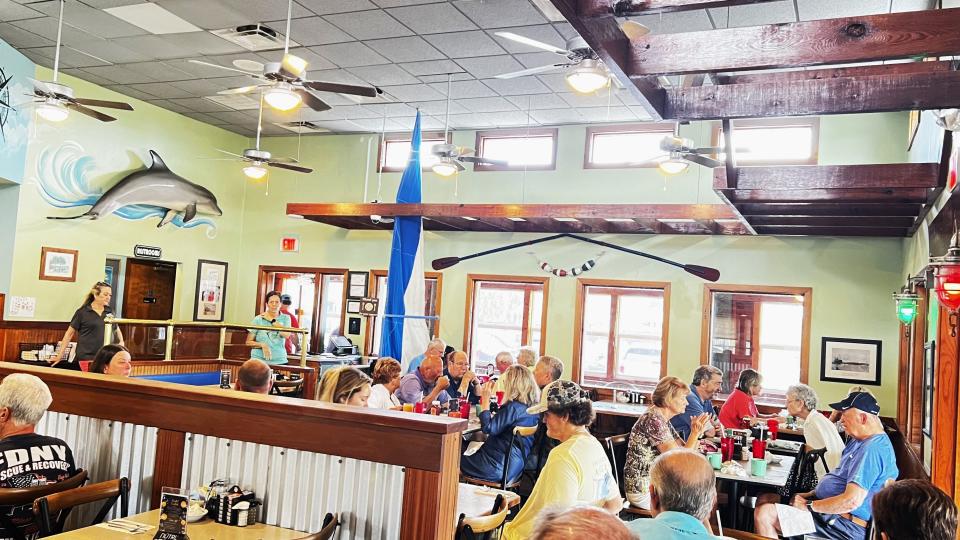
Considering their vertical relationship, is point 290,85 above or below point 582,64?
below

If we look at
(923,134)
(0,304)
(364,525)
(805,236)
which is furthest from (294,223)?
(364,525)

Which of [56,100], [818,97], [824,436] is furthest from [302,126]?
[818,97]

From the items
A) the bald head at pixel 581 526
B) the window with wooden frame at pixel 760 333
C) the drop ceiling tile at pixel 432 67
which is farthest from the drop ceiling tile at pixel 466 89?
the bald head at pixel 581 526

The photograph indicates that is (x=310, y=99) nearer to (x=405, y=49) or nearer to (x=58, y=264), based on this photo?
(x=405, y=49)

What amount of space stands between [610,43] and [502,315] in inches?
310

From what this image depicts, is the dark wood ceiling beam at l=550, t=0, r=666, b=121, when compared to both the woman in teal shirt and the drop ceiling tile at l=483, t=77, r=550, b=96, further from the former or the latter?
the woman in teal shirt

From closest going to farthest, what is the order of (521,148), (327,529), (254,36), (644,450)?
(327,529)
(644,450)
(254,36)
(521,148)

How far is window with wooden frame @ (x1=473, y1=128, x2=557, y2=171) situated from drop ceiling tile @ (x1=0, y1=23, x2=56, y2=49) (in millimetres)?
5535

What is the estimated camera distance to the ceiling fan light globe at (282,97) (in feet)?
19.1

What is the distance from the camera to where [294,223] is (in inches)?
486

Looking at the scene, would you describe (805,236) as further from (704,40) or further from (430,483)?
(430,483)

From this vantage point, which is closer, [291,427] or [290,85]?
[291,427]

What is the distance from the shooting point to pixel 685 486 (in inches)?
110

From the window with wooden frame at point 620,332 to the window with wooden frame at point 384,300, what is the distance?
2128mm
